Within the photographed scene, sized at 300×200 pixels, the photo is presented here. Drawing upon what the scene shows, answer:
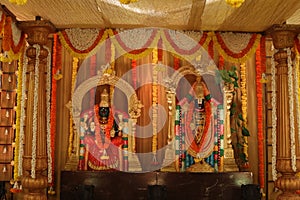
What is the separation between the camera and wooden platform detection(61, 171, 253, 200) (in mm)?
4957

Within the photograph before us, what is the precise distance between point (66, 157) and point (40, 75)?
49.2 inches

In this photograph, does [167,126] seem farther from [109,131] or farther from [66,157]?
[66,157]

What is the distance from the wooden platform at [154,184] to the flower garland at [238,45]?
1558 millimetres

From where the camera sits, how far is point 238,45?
536cm

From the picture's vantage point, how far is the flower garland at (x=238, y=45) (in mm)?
5289

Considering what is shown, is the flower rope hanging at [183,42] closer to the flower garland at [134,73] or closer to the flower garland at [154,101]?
the flower garland at [154,101]

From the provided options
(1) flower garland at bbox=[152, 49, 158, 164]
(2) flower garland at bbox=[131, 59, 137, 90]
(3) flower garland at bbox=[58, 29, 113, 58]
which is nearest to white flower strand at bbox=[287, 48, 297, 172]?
(1) flower garland at bbox=[152, 49, 158, 164]

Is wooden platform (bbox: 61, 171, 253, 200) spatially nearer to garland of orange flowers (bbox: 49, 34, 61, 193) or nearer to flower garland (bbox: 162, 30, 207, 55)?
garland of orange flowers (bbox: 49, 34, 61, 193)

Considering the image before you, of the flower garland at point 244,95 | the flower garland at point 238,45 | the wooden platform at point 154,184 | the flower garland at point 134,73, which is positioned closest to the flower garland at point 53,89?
the wooden platform at point 154,184

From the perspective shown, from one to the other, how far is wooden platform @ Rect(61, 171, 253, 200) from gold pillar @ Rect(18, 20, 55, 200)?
0.44 meters

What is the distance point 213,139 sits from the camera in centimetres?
515

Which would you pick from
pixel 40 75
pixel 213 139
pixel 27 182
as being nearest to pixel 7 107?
pixel 40 75

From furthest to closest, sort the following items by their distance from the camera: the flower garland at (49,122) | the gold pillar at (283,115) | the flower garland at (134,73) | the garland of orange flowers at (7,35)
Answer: the flower garland at (134,73) < the flower garland at (49,122) < the gold pillar at (283,115) < the garland of orange flowers at (7,35)

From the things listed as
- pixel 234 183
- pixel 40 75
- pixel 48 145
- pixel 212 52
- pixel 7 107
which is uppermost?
pixel 212 52
